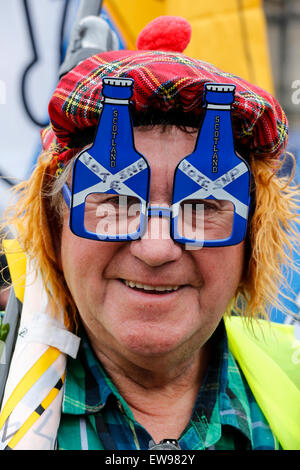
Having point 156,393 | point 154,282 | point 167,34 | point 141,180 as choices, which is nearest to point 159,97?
point 141,180

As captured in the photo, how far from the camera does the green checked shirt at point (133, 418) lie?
4.11ft

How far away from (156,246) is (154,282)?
3.2 inches

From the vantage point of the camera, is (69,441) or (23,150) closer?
(69,441)

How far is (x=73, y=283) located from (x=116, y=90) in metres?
0.44

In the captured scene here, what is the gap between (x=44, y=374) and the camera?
1.25m

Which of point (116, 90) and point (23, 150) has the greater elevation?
point (116, 90)

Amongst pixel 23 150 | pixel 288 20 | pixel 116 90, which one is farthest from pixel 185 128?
pixel 288 20

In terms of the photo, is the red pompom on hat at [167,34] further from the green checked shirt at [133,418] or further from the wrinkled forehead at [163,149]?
the green checked shirt at [133,418]

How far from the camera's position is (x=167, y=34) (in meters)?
1.36

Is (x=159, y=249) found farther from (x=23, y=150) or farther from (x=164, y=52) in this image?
(x=23, y=150)

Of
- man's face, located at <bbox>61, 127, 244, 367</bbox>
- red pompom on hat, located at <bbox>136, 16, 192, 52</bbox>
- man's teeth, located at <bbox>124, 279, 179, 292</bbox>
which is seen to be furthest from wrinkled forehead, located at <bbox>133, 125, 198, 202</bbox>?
red pompom on hat, located at <bbox>136, 16, 192, 52</bbox>

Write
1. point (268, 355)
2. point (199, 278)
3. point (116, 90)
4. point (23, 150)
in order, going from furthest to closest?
point (23, 150)
point (268, 355)
point (199, 278)
point (116, 90)

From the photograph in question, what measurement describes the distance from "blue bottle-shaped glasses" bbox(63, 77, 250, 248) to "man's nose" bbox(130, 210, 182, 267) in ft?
0.05

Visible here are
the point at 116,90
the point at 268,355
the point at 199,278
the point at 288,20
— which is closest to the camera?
the point at 116,90
